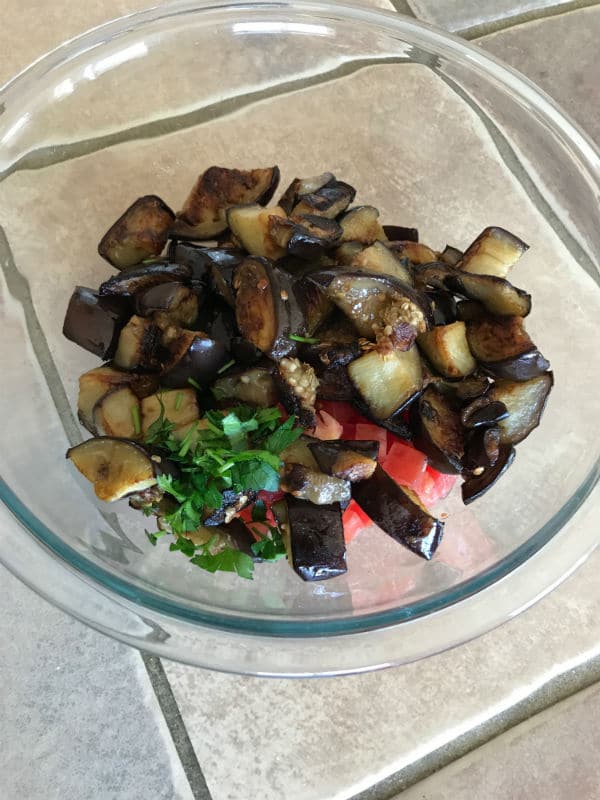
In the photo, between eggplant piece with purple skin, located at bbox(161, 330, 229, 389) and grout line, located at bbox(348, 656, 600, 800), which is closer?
eggplant piece with purple skin, located at bbox(161, 330, 229, 389)

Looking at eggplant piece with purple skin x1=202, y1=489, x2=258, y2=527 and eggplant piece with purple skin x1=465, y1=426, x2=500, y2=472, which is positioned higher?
eggplant piece with purple skin x1=465, y1=426, x2=500, y2=472

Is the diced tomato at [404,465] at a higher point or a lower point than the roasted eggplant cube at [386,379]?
lower

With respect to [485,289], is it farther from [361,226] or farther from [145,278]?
[145,278]

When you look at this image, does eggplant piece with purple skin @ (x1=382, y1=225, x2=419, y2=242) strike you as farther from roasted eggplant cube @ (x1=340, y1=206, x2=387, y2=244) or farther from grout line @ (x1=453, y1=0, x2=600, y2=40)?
grout line @ (x1=453, y1=0, x2=600, y2=40)

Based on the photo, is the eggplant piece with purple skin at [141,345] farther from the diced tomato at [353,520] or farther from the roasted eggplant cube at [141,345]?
the diced tomato at [353,520]

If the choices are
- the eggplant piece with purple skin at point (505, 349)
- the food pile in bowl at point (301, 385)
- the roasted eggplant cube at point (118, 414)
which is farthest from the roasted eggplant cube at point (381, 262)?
the roasted eggplant cube at point (118, 414)

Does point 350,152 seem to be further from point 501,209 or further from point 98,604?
point 98,604

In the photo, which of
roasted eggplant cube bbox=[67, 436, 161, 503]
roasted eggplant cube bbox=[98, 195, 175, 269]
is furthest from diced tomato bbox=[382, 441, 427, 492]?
roasted eggplant cube bbox=[98, 195, 175, 269]

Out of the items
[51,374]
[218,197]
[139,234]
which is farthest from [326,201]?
[51,374]
